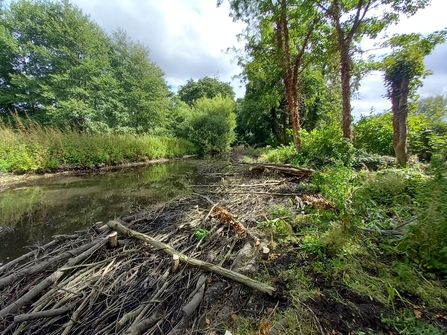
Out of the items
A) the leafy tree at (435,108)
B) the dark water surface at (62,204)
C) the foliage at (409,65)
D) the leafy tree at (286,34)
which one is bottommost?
the dark water surface at (62,204)

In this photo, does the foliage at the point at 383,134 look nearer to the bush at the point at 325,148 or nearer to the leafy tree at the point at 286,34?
the bush at the point at 325,148

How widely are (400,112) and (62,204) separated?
867 cm

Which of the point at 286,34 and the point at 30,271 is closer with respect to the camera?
the point at 30,271

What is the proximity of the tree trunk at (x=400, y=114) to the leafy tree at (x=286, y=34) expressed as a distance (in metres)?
3.55

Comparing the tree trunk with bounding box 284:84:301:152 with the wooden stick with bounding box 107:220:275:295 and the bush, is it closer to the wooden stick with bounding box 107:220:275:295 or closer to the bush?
the bush

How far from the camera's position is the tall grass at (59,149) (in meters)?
7.68

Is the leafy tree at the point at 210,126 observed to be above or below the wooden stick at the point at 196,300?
above

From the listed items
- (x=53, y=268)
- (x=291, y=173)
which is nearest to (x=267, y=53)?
(x=291, y=173)

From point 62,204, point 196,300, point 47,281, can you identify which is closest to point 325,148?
point 196,300

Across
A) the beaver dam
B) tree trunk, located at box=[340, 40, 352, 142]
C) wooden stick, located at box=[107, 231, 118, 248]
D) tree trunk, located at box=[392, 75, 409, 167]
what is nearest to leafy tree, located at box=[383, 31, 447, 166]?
tree trunk, located at box=[392, 75, 409, 167]

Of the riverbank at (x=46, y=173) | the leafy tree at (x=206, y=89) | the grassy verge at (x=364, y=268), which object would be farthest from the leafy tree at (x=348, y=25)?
the leafy tree at (x=206, y=89)

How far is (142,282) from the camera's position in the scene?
192cm

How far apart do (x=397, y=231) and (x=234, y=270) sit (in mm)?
1823

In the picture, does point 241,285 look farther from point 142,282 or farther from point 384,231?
point 384,231
